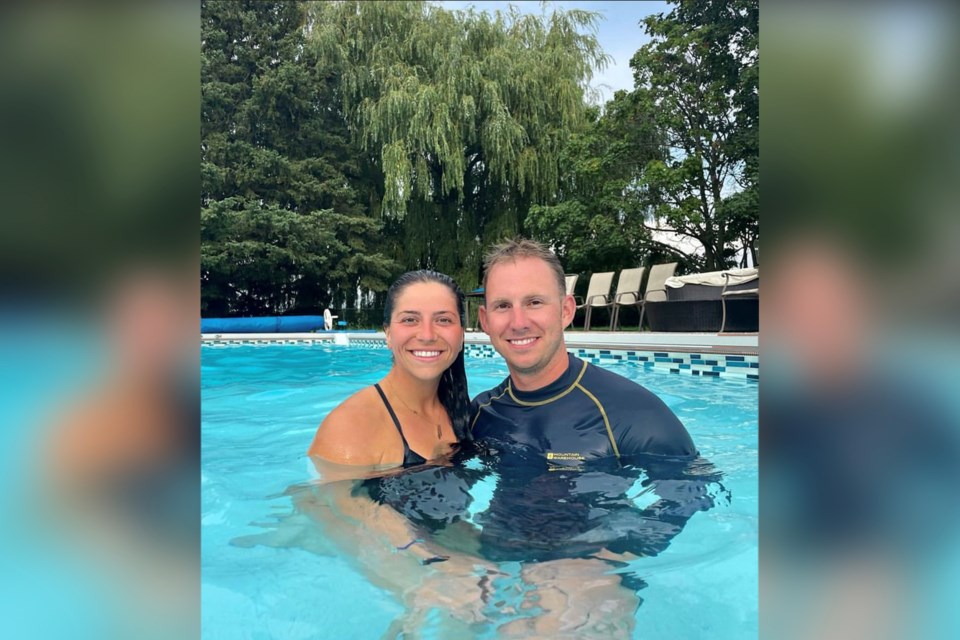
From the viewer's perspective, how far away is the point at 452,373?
2.64 m

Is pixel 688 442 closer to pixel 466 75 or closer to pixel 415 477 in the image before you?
pixel 415 477

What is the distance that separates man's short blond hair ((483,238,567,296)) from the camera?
96.2 inches

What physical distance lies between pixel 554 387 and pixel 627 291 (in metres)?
9.44

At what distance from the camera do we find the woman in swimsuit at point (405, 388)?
2.37 meters

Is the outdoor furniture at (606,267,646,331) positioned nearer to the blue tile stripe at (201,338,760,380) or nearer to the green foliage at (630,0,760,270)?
the green foliage at (630,0,760,270)

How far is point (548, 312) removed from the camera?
241 cm

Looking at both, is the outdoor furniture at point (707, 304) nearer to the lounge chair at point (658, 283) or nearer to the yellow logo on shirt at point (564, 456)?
the lounge chair at point (658, 283)

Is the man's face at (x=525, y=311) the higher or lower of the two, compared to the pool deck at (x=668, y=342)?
higher

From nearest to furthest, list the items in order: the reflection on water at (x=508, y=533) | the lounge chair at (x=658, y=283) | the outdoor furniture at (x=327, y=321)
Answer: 1. the reflection on water at (x=508, y=533)
2. the lounge chair at (x=658, y=283)
3. the outdoor furniture at (x=327, y=321)

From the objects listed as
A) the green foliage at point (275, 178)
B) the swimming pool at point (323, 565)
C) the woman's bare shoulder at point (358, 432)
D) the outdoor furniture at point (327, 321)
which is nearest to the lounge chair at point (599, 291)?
the green foliage at point (275, 178)

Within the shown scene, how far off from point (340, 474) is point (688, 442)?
4.67ft

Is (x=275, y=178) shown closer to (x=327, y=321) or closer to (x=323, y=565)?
(x=327, y=321)

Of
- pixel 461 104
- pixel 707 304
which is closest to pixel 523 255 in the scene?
pixel 707 304
